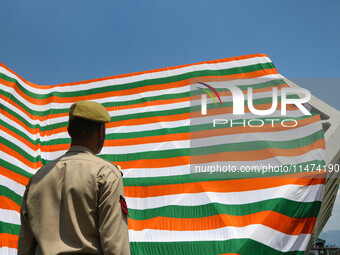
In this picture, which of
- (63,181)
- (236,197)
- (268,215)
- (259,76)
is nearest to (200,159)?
(236,197)

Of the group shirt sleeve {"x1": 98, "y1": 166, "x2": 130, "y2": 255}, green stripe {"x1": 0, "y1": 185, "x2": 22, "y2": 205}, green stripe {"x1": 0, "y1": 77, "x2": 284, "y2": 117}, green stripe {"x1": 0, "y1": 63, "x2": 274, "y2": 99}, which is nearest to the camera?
shirt sleeve {"x1": 98, "y1": 166, "x2": 130, "y2": 255}

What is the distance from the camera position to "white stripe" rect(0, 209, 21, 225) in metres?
4.05

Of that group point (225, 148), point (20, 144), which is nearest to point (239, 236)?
point (225, 148)

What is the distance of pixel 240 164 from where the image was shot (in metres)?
4.46

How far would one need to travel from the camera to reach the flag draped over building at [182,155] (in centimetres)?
398

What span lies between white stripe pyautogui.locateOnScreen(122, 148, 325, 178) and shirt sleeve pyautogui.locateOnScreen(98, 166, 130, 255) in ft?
10.5

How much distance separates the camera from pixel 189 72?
5559mm

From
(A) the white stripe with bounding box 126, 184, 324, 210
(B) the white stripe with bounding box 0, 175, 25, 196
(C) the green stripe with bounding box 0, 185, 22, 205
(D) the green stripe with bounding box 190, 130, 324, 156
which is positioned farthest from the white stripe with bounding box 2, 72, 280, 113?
(C) the green stripe with bounding box 0, 185, 22, 205

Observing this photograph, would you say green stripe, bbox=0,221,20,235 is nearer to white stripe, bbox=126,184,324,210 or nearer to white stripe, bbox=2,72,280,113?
white stripe, bbox=126,184,324,210

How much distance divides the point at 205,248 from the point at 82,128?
2.86 meters

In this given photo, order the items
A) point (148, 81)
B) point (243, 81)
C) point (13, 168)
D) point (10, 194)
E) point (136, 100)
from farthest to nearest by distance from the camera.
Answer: point (148, 81) → point (136, 100) → point (243, 81) → point (13, 168) → point (10, 194)

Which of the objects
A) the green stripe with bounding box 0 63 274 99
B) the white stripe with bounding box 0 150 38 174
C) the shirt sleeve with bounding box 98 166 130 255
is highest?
the green stripe with bounding box 0 63 274 99

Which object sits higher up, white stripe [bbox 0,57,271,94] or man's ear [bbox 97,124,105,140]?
white stripe [bbox 0,57,271,94]

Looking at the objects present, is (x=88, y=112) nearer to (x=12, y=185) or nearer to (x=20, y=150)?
(x=12, y=185)
